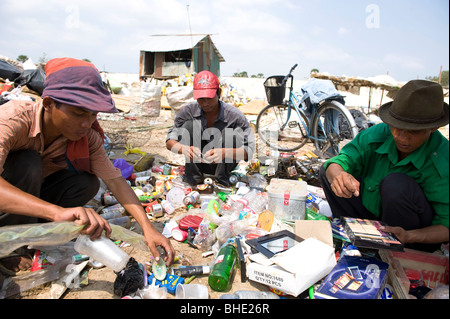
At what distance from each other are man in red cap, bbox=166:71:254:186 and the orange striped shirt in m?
1.39

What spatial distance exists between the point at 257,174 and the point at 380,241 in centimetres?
243

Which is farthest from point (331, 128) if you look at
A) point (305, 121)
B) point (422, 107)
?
point (422, 107)

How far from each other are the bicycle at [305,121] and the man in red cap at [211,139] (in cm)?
194

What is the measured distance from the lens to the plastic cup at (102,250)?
1.62 metres

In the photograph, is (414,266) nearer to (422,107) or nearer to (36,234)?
(422,107)

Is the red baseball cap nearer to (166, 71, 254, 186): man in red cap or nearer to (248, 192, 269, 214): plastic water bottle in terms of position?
(166, 71, 254, 186): man in red cap

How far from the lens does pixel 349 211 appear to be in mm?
2299

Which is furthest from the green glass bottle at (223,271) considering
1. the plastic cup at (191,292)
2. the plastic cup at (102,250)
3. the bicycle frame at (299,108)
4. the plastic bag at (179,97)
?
the plastic bag at (179,97)

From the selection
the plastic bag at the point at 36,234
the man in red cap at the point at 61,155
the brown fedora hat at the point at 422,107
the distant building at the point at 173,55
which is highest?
the distant building at the point at 173,55

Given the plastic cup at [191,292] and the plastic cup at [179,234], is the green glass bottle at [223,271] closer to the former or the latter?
the plastic cup at [191,292]

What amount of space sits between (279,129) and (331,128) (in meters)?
Answer: 1.55
